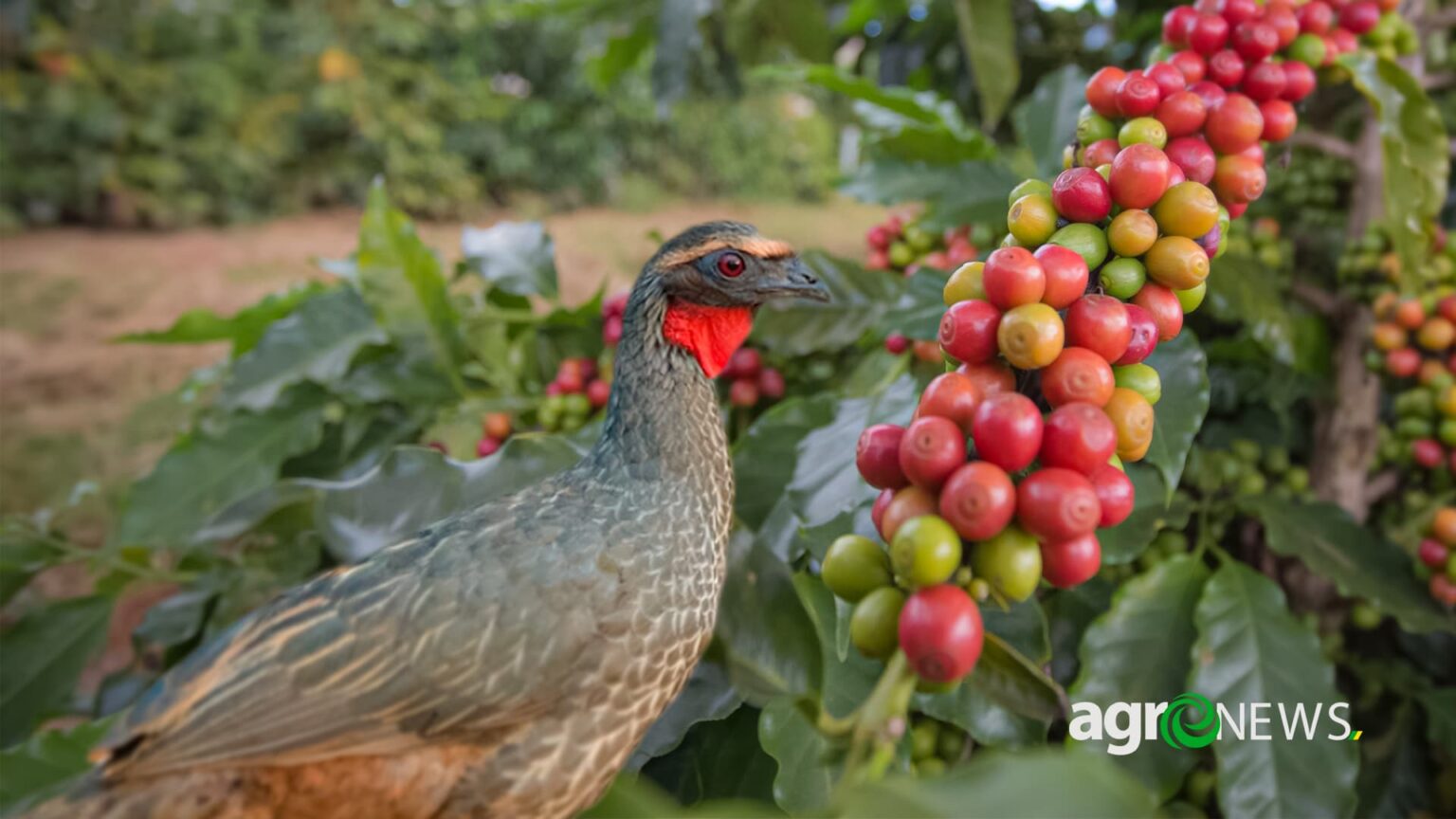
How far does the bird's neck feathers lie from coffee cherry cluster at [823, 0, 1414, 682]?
0.26 meters

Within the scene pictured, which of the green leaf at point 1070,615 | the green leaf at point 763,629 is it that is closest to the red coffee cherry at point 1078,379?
the green leaf at point 763,629

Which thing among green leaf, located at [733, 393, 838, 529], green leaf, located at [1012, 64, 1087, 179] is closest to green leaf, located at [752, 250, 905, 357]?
green leaf, located at [733, 393, 838, 529]

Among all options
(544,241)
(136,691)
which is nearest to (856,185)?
(544,241)

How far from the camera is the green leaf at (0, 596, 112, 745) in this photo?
1064 mm

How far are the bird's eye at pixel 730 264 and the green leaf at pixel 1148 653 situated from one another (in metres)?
0.46

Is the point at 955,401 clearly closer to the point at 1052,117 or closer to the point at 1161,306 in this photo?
the point at 1161,306

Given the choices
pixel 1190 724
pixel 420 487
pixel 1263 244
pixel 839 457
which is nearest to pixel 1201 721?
pixel 1190 724

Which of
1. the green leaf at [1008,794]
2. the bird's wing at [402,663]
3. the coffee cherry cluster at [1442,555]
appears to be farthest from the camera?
the coffee cherry cluster at [1442,555]

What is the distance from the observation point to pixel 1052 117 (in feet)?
3.58

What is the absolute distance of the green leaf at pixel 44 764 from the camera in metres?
0.81

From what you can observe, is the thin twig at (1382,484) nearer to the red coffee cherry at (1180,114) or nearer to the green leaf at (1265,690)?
the green leaf at (1265,690)

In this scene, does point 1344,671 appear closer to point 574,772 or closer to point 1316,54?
point 1316,54

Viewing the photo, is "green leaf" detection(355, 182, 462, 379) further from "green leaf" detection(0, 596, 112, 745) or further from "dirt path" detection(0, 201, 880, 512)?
"green leaf" detection(0, 596, 112, 745)

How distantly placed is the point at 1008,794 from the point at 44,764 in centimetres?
93
